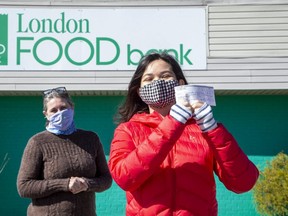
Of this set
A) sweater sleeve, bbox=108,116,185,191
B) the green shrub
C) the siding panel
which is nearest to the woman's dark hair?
sweater sleeve, bbox=108,116,185,191

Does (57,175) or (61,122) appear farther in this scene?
(61,122)

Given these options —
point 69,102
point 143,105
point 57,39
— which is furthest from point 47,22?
point 143,105

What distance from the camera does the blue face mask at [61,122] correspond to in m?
3.53

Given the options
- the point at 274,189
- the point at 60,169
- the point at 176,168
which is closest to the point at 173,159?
the point at 176,168

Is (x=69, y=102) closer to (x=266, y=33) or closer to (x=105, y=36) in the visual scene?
(x=105, y=36)

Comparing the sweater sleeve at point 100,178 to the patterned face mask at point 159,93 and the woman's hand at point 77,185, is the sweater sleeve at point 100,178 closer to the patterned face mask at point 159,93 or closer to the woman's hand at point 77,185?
the woman's hand at point 77,185

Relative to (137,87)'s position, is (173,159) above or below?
below

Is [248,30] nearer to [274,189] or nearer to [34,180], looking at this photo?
[274,189]

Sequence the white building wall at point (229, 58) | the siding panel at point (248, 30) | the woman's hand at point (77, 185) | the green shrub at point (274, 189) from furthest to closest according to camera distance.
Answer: the siding panel at point (248, 30) → the white building wall at point (229, 58) → the green shrub at point (274, 189) → the woman's hand at point (77, 185)

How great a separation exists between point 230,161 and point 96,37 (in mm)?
6544

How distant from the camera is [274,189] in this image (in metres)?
7.93

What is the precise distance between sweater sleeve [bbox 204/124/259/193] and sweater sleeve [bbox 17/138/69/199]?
1385 mm

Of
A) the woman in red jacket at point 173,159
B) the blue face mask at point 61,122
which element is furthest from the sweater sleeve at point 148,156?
the blue face mask at point 61,122

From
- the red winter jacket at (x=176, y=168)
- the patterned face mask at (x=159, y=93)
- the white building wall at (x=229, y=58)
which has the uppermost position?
the white building wall at (x=229, y=58)
